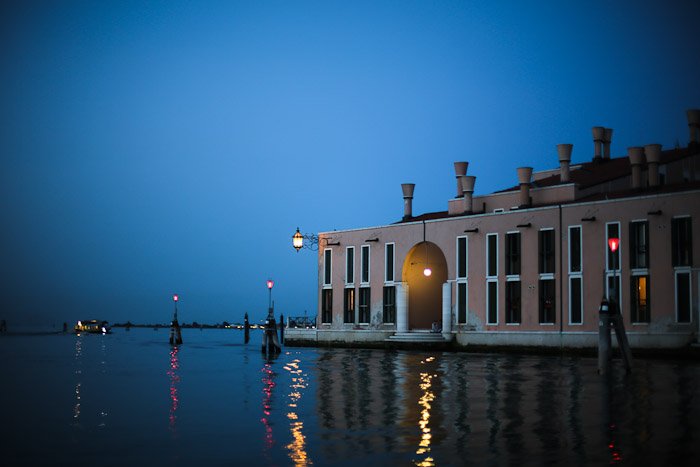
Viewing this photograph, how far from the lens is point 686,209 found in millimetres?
34750

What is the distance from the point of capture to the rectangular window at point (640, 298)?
35.9m

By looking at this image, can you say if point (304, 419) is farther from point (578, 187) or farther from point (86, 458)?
point (578, 187)

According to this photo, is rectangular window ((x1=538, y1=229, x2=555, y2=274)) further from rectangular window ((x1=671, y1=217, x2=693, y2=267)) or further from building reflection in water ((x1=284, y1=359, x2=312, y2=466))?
building reflection in water ((x1=284, y1=359, x2=312, y2=466))

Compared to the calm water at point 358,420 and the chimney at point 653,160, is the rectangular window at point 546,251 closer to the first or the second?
the chimney at point 653,160

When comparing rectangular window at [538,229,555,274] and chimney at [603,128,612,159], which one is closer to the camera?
rectangular window at [538,229,555,274]

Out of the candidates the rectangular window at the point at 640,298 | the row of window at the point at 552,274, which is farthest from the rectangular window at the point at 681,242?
the rectangular window at the point at 640,298

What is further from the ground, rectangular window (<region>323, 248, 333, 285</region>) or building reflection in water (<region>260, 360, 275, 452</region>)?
rectangular window (<region>323, 248, 333, 285</region>)

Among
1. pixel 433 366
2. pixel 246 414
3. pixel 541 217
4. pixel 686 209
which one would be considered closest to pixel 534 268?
pixel 541 217

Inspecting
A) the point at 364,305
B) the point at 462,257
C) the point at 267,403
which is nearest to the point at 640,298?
the point at 462,257

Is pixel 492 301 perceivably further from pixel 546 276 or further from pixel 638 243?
pixel 638 243

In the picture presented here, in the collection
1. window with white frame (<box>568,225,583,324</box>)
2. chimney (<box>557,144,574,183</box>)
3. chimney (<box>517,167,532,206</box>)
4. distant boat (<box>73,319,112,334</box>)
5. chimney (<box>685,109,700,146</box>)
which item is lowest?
distant boat (<box>73,319,112,334</box>)

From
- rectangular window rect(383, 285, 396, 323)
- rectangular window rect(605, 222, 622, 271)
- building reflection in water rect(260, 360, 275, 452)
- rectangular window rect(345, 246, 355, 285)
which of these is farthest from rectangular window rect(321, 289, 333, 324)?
building reflection in water rect(260, 360, 275, 452)

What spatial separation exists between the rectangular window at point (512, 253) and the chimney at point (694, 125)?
11023 millimetres

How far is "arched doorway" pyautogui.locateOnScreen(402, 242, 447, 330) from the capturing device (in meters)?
48.4
